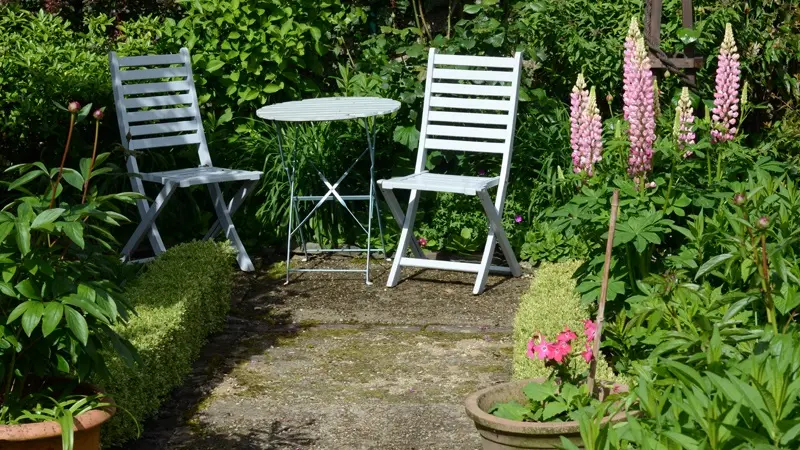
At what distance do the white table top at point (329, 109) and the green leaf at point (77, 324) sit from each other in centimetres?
347

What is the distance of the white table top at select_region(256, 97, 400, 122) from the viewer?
7.04 metres

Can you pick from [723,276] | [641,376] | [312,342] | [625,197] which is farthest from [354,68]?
[641,376]

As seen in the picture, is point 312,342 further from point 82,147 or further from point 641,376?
point 641,376

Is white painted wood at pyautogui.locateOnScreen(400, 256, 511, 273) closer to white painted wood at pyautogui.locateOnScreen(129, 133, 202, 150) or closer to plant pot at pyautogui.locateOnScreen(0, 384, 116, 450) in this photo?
white painted wood at pyautogui.locateOnScreen(129, 133, 202, 150)

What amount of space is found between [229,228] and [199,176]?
440 millimetres

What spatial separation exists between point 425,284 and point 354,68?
83.2 inches

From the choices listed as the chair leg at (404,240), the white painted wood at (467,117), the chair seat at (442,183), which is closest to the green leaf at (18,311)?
the chair seat at (442,183)

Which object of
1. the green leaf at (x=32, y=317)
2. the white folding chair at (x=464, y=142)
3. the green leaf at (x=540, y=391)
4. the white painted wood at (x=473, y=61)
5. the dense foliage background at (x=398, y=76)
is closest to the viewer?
the green leaf at (x=32, y=317)

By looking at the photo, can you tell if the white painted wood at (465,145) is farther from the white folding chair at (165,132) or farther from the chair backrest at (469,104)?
the white folding chair at (165,132)

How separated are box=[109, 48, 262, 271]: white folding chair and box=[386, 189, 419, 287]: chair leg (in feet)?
3.09

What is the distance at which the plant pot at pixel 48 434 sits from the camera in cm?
369

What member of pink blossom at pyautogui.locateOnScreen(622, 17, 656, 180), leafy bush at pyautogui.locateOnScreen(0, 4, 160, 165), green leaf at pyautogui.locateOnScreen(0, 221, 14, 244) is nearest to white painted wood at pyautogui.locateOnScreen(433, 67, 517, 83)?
leafy bush at pyautogui.locateOnScreen(0, 4, 160, 165)

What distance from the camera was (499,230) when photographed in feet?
23.3

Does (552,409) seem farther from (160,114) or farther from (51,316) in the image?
(160,114)
